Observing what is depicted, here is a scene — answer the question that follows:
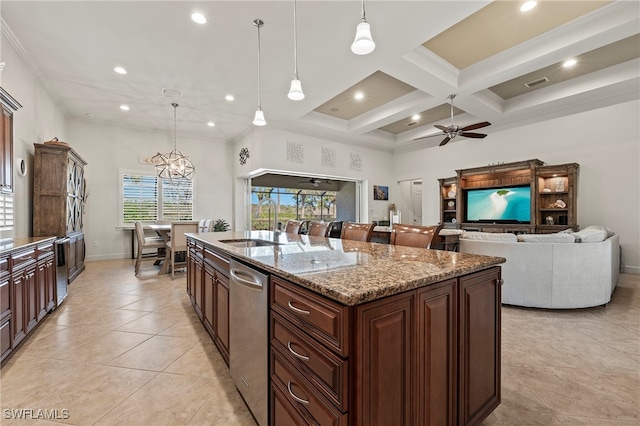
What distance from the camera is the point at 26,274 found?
232 cm

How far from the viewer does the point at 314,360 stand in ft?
3.25

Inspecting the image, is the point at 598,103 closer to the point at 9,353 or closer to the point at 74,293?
the point at 9,353

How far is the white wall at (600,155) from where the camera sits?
4957 mm

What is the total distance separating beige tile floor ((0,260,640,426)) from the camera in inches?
61.7

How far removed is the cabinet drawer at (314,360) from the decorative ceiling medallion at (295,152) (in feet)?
19.3

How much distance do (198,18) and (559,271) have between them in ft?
16.3

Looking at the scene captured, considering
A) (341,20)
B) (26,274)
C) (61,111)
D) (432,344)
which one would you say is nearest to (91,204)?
(61,111)

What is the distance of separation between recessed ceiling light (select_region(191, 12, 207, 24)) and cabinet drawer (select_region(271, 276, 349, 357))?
321cm

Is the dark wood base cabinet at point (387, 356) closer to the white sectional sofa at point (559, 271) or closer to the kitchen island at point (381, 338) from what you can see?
the kitchen island at point (381, 338)

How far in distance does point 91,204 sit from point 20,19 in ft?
14.0

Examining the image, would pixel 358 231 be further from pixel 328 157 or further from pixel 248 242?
pixel 328 157

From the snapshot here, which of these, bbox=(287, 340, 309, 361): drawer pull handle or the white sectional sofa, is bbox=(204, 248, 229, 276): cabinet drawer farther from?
the white sectional sofa

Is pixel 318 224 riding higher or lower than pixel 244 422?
higher

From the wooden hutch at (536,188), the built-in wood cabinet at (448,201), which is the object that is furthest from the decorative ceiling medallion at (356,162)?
the wooden hutch at (536,188)
